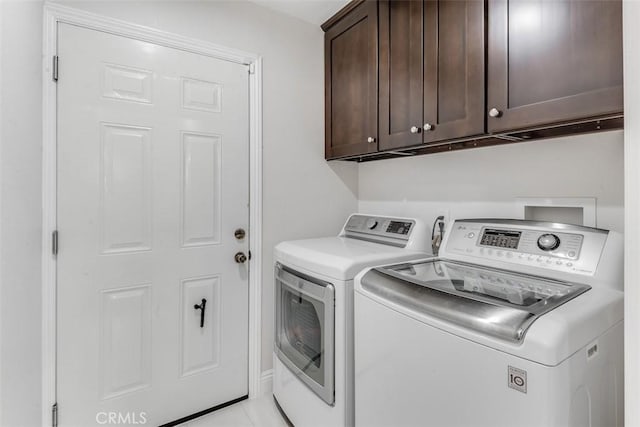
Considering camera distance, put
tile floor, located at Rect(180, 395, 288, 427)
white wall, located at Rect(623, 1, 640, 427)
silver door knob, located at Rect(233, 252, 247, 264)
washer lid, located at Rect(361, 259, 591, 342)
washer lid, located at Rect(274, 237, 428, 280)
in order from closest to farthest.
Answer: white wall, located at Rect(623, 1, 640, 427) < washer lid, located at Rect(361, 259, 591, 342) < washer lid, located at Rect(274, 237, 428, 280) < tile floor, located at Rect(180, 395, 288, 427) < silver door knob, located at Rect(233, 252, 247, 264)

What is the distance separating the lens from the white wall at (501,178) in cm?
124

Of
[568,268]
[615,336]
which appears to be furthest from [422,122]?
[615,336]

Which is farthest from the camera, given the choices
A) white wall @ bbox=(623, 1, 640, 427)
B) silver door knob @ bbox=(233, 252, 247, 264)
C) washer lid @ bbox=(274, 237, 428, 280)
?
silver door knob @ bbox=(233, 252, 247, 264)

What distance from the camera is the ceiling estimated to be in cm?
191

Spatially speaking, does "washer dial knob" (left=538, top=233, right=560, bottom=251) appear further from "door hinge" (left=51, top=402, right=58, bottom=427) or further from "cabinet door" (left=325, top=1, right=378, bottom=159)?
"door hinge" (left=51, top=402, right=58, bottom=427)

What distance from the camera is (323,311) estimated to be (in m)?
1.38

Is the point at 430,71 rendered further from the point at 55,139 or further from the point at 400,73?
the point at 55,139

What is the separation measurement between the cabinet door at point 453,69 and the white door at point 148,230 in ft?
3.53

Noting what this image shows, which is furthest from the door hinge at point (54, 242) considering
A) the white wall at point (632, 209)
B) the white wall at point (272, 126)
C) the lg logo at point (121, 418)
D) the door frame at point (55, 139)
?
the white wall at point (632, 209)

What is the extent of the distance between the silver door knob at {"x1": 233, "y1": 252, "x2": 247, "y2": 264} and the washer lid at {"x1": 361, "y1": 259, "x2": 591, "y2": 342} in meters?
0.94

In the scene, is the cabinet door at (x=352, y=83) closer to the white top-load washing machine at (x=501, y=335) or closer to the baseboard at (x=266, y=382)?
the white top-load washing machine at (x=501, y=335)

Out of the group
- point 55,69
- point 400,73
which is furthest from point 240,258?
point 400,73

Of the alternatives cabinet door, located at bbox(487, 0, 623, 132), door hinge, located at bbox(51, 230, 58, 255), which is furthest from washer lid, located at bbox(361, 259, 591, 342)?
door hinge, located at bbox(51, 230, 58, 255)

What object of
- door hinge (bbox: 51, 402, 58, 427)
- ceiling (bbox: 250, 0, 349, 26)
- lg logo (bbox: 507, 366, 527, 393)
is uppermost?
ceiling (bbox: 250, 0, 349, 26)
